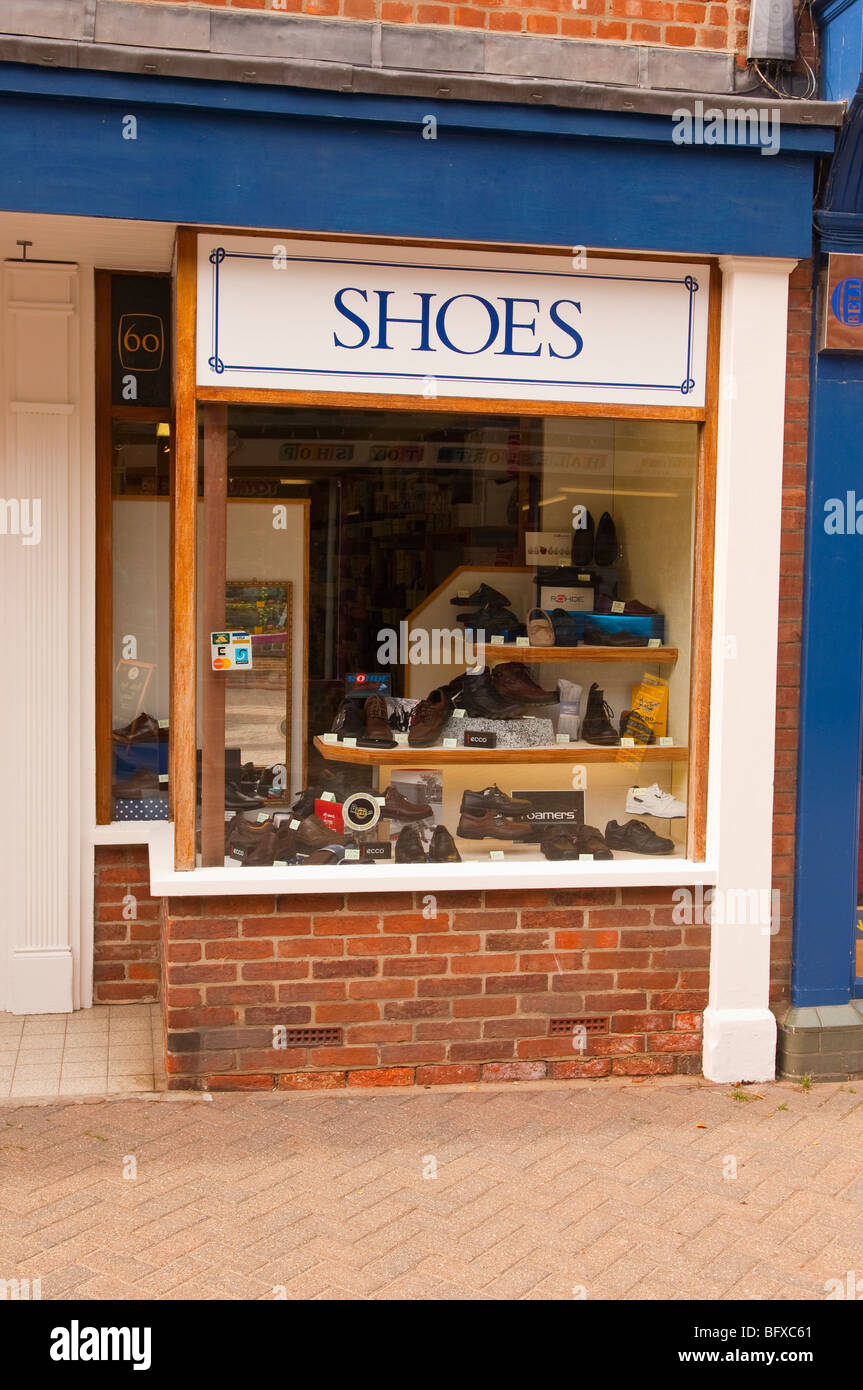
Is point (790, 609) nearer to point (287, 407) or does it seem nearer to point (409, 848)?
point (409, 848)

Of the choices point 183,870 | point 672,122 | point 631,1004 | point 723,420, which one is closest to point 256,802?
point 183,870

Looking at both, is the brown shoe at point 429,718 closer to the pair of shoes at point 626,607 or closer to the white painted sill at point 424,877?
the white painted sill at point 424,877

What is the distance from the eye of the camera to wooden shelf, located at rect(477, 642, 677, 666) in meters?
5.74

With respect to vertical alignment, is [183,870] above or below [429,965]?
above

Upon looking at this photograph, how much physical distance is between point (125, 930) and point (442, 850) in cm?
174

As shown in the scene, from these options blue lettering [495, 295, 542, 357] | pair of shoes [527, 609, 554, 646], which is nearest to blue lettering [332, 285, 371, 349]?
blue lettering [495, 295, 542, 357]

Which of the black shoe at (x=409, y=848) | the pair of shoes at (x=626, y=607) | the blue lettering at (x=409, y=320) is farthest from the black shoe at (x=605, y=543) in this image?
the black shoe at (x=409, y=848)

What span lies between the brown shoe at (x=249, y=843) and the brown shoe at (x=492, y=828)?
31.9 inches

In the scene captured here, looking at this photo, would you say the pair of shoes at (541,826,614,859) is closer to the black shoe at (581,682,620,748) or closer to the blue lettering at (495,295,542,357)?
the black shoe at (581,682,620,748)

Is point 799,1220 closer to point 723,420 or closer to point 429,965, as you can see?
point 429,965

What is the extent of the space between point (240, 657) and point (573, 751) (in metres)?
1.49

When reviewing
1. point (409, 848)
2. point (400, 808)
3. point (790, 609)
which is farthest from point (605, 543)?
point (409, 848)

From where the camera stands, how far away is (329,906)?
17.4 ft

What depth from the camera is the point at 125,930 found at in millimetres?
6340
